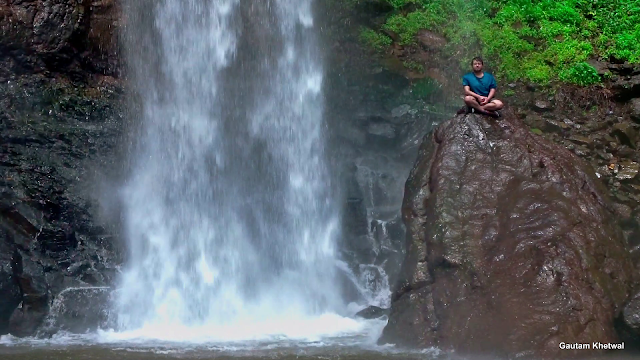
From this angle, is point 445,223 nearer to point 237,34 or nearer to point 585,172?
point 585,172

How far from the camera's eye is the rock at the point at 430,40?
12250 mm

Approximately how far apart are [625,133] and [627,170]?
725mm

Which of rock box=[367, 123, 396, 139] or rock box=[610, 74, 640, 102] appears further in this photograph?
rock box=[367, 123, 396, 139]

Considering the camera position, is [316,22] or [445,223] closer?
[445,223]

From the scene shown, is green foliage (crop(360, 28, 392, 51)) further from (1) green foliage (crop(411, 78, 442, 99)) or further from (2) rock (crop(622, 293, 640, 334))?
(2) rock (crop(622, 293, 640, 334))

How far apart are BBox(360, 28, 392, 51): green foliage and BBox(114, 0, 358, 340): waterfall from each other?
1097 mm

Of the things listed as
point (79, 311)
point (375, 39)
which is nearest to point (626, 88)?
point (375, 39)

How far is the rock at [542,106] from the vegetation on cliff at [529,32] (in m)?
0.59

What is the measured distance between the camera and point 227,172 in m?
10.8

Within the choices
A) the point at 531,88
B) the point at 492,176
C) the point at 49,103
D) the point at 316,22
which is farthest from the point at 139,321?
the point at 531,88

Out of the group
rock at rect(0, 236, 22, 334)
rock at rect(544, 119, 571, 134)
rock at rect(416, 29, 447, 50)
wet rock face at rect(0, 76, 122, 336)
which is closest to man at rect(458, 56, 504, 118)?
rock at rect(544, 119, 571, 134)

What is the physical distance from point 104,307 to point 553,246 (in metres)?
6.20

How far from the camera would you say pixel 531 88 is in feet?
36.9

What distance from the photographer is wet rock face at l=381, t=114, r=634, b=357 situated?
688cm
